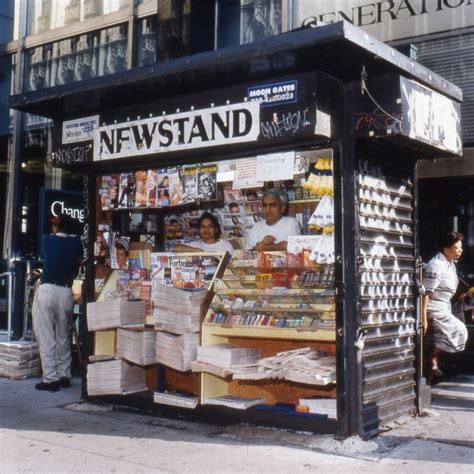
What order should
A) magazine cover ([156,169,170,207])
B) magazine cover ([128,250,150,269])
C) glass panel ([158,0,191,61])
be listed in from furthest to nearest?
glass panel ([158,0,191,61]) < magazine cover ([128,250,150,269]) < magazine cover ([156,169,170,207])

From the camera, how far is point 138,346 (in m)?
5.98

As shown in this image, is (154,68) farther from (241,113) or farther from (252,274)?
(252,274)

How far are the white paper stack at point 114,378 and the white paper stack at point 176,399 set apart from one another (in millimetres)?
397

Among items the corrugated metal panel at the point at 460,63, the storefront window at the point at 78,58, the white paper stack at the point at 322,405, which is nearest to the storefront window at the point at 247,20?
the storefront window at the point at 78,58

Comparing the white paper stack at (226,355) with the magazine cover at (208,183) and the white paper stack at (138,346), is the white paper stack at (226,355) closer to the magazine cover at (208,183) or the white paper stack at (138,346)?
the white paper stack at (138,346)

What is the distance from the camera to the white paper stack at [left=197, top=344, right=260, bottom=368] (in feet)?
18.0

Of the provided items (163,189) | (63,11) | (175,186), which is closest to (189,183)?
(175,186)

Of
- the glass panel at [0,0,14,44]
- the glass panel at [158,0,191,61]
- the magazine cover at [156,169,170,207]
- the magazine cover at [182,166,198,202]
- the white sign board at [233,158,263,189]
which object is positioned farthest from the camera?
the glass panel at [0,0,14,44]

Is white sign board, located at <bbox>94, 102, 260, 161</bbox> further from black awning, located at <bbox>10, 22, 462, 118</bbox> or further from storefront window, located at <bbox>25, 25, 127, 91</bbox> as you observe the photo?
storefront window, located at <bbox>25, 25, 127, 91</bbox>

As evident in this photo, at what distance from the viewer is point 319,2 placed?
337 inches

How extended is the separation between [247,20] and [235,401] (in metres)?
5.67

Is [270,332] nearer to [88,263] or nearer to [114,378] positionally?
[114,378]

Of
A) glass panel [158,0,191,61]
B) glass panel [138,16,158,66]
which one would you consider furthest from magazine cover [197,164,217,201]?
A: glass panel [138,16,158,66]

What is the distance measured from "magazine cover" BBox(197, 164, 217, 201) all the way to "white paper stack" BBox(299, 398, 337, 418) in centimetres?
203
